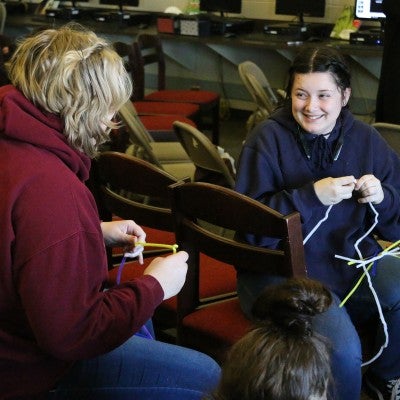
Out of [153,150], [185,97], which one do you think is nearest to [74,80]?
[153,150]

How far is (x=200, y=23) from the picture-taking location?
17.1ft

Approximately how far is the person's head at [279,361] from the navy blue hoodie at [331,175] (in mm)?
802

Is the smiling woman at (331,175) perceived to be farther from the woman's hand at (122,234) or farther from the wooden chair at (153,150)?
the wooden chair at (153,150)

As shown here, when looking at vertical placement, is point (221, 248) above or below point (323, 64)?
below

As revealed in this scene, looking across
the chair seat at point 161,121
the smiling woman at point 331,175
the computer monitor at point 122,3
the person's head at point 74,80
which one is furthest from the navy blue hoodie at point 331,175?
the computer monitor at point 122,3

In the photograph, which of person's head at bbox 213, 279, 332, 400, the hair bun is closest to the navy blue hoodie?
the hair bun

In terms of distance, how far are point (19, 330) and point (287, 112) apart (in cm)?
94

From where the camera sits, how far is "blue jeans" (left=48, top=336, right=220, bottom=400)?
1.40 meters

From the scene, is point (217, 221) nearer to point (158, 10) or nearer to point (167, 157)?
point (167, 157)

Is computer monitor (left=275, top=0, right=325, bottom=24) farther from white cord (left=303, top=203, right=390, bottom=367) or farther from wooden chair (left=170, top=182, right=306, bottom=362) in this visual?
wooden chair (left=170, top=182, right=306, bottom=362)

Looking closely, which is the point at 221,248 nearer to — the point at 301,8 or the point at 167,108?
the point at 167,108

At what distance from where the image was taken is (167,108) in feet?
14.5

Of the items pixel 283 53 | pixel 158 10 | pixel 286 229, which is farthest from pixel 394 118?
A: pixel 158 10

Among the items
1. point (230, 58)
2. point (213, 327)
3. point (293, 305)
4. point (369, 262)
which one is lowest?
point (213, 327)
